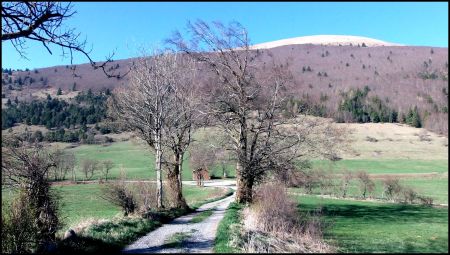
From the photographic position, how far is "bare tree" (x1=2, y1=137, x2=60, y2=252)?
11719 mm

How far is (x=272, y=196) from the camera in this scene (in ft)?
54.7

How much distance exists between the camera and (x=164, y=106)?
26.5 m

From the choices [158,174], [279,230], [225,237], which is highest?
[158,174]

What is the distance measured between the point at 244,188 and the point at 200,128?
5221mm

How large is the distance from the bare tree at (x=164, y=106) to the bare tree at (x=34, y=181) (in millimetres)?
12261

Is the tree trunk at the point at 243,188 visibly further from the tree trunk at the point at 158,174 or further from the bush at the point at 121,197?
the bush at the point at 121,197

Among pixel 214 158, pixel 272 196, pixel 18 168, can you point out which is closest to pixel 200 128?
pixel 214 158

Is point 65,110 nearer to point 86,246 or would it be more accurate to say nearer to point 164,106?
point 164,106

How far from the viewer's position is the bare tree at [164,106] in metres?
25.9

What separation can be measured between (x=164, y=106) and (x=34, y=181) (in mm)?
14876

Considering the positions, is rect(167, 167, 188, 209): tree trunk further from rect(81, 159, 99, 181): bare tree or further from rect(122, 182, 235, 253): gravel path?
rect(81, 159, 99, 181): bare tree

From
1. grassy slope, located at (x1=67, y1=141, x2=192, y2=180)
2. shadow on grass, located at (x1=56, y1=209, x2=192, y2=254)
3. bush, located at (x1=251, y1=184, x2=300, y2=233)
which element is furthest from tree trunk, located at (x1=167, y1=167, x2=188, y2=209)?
grassy slope, located at (x1=67, y1=141, x2=192, y2=180)

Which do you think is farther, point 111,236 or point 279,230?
point 279,230

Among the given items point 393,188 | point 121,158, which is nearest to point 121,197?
point 393,188
